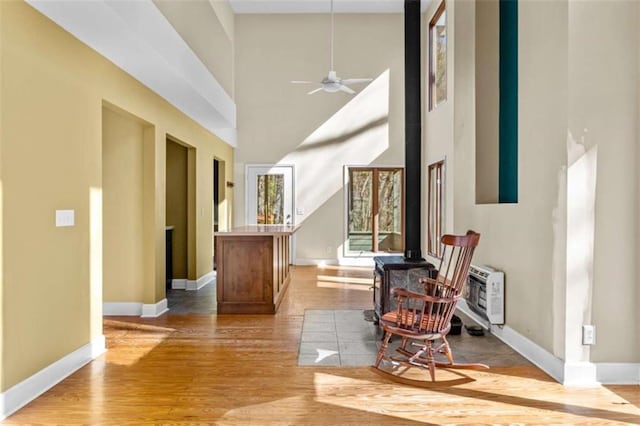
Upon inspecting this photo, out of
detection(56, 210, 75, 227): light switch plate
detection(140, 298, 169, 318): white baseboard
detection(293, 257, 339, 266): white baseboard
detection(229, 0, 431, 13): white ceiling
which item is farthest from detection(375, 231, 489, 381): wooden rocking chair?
detection(229, 0, 431, 13): white ceiling

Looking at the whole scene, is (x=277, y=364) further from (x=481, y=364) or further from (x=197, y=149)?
(x=197, y=149)

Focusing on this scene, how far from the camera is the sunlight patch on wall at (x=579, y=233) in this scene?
10.4 ft

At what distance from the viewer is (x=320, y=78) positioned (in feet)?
30.9

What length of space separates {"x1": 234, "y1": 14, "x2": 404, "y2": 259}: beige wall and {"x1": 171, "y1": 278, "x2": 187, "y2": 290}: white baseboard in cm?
354

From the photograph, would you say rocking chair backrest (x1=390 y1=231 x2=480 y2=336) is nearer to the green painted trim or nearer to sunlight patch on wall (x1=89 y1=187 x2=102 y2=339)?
the green painted trim

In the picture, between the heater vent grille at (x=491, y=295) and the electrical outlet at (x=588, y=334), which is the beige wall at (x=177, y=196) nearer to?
the heater vent grille at (x=491, y=295)

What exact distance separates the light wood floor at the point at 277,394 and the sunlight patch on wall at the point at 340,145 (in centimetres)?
563

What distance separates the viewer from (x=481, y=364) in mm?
3555


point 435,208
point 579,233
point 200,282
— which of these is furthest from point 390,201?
point 579,233

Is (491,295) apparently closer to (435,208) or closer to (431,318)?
(431,318)

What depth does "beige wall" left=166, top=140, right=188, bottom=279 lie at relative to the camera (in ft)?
22.2

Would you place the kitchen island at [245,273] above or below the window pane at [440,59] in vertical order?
below

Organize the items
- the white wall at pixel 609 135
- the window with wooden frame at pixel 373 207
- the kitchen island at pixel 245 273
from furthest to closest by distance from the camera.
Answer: the window with wooden frame at pixel 373 207 < the kitchen island at pixel 245 273 < the white wall at pixel 609 135

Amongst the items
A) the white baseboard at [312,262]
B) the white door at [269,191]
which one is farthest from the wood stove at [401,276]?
the white door at [269,191]
